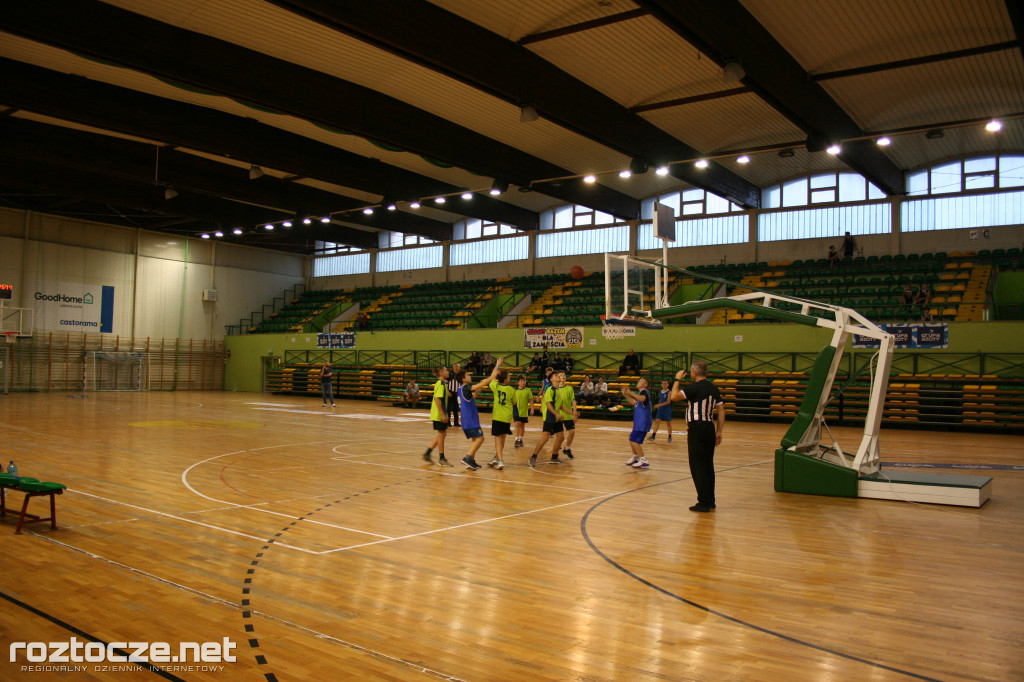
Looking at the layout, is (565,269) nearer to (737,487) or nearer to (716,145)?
(716,145)

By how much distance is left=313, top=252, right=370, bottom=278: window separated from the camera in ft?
130

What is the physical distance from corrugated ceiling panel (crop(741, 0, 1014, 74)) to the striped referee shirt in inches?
362

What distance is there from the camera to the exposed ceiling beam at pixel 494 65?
40.0ft

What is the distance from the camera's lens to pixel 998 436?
17.8 meters

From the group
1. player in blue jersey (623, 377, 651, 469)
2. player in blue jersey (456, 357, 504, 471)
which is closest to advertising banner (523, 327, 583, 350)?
player in blue jersey (623, 377, 651, 469)

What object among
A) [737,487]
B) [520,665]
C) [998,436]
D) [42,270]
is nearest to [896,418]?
[998,436]

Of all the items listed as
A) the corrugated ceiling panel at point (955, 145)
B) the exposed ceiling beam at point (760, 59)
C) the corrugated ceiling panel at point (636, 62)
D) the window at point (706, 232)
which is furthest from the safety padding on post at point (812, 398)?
the window at point (706, 232)

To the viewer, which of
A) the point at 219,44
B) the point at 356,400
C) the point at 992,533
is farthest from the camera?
the point at 356,400

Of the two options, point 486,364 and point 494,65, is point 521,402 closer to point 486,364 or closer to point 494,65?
point 494,65

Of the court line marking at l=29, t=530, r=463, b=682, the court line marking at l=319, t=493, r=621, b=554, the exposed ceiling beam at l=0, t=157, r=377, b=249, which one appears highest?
the exposed ceiling beam at l=0, t=157, r=377, b=249

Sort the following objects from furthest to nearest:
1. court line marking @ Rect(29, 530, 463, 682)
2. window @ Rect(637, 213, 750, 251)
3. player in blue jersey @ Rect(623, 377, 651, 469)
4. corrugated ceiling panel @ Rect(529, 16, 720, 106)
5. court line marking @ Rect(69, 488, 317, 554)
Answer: window @ Rect(637, 213, 750, 251), corrugated ceiling panel @ Rect(529, 16, 720, 106), player in blue jersey @ Rect(623, 377, 651, 469), court line marking @ Rect(69, 488, 317, 554), court line marking @ Rect(29, 530, 463, 682)

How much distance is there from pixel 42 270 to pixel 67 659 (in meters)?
33.6

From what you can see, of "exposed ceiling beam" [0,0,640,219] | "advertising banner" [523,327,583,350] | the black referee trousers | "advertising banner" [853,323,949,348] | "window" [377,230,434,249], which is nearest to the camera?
the black referee trousers

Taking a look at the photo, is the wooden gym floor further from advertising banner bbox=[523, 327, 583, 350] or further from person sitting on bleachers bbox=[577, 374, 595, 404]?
advertising banner bbox=[523, 327, 583, 350]
